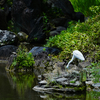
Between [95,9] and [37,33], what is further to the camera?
[37,33]

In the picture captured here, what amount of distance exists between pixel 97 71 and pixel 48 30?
49.0 ft

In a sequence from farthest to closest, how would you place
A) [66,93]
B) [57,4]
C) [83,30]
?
[57,4], [83,30], [66,93]

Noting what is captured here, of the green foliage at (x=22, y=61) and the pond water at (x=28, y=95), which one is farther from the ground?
the green foliage at (x=22, y=61)

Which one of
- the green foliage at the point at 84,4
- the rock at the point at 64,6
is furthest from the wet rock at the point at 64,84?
the rock at the point at 64,6

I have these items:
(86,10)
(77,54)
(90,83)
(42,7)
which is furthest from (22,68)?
(42,7)

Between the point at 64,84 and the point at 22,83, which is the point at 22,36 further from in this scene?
the point at 64,84

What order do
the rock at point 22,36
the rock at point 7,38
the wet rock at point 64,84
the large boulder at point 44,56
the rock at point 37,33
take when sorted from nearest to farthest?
the wet rock at point 64,84, the large boulder at point 44,56, the rock at point 7,38, the rock at point 37,33, the rock at point 22,36

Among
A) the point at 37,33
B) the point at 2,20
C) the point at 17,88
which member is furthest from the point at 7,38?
the point at 17,88

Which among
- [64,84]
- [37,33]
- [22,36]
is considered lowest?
[64,84]

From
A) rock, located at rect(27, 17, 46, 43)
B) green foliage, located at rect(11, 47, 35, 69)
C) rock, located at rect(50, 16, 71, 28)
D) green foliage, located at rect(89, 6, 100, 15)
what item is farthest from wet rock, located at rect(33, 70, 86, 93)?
rock, located at rect(50, 16, 71, 28)

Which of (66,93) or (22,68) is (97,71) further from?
(22,68)

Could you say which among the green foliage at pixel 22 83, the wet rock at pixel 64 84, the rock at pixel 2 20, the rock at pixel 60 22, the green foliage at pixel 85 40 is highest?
the rock at pixel 2 20

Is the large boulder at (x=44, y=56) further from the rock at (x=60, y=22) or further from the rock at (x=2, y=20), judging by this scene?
the rock at (x=60, y=22)

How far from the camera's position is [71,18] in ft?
78.2
